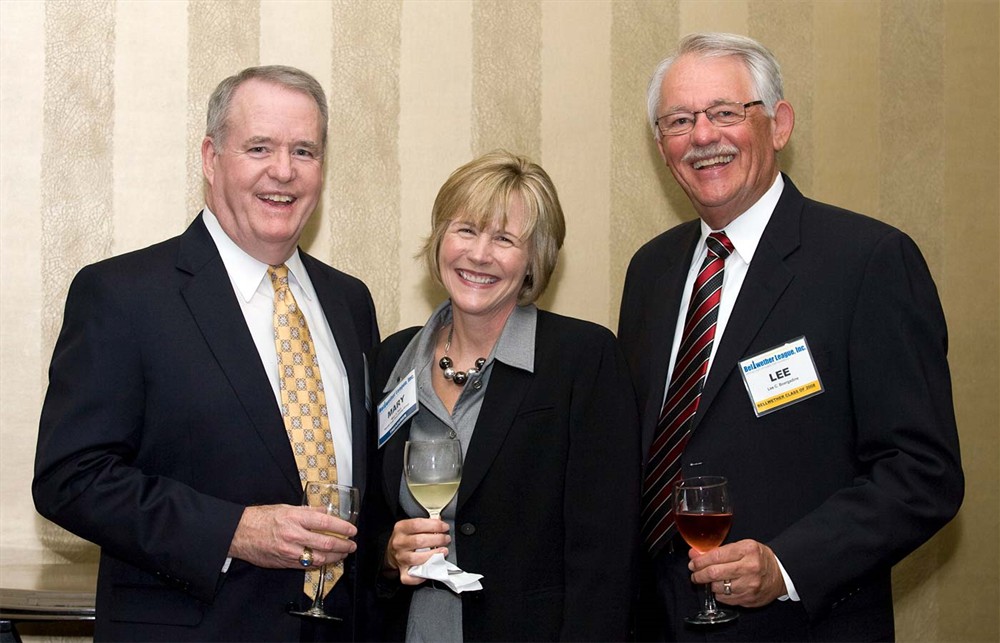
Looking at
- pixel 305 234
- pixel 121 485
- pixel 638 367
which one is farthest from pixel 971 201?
pixel 121 485

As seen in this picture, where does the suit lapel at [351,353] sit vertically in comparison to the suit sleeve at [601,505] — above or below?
above

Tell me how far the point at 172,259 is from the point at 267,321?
0.28 meters

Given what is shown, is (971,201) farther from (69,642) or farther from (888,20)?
(69,642)

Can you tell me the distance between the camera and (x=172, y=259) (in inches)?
105

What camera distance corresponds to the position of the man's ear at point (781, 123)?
2924mm

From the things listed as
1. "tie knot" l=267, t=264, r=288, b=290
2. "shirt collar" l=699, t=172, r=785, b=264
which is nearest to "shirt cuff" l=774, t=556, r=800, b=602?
"shirt collar" l=699, t=172, r=785, b=264

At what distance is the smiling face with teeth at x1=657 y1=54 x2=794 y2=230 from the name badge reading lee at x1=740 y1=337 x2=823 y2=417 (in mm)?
460

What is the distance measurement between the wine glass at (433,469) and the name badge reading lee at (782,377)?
2.46 ft

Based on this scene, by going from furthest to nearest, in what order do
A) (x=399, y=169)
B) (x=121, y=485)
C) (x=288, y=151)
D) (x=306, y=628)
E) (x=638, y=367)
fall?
(x=399, y=169) < (x=638, y=367) < (x=288, y=151) < (x=306, y=628) < (x=121, y=485)

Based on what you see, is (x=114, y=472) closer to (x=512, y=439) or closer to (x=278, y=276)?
(x=278, y=276)

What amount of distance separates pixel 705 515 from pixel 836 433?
460mm

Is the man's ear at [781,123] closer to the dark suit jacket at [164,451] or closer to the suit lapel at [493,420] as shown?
the suit lapel at [493,420]

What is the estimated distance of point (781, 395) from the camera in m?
2.60

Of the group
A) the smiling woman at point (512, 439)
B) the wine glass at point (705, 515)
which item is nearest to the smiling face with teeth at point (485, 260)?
the smiling woman at point (512, 439)
